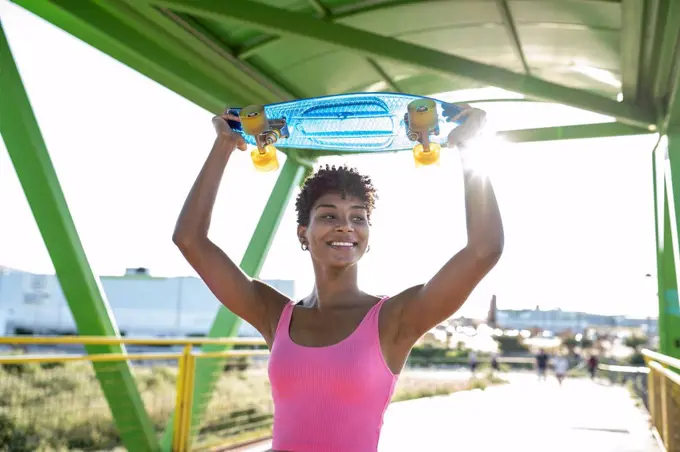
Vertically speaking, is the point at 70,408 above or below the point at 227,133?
below

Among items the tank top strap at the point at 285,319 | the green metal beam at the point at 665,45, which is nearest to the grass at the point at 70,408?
the tank top strap at the point at 285,319

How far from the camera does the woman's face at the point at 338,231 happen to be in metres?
1.52

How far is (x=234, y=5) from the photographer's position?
4.45 m

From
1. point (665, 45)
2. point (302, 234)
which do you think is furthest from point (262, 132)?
point (665, 45)

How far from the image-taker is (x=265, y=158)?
6.26ft

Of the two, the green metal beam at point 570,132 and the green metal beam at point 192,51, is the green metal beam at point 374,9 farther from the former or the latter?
the green metal beam at point 570,132

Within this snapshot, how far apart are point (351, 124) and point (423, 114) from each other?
0.54m

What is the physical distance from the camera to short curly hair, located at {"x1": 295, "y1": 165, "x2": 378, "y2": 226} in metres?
1.59

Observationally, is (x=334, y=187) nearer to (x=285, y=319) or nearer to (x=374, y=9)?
(x=285, y=319)

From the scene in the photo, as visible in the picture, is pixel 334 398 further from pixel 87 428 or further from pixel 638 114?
pixel 638 114

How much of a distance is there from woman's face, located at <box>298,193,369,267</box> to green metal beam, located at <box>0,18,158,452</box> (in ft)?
10.6

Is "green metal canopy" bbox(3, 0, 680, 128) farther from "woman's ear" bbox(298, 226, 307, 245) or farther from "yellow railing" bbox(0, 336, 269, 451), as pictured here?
"woman's ear" bbox(298, 226, 307, 245)

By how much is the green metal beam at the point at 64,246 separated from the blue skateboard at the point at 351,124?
263cm

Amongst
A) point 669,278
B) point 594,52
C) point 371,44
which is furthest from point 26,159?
point 669,278
